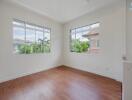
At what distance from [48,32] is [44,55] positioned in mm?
1308

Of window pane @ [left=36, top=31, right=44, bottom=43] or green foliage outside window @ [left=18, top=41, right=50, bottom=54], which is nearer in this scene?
green foliage outside window @ [left=18, top=41, right=50, bottom=54]

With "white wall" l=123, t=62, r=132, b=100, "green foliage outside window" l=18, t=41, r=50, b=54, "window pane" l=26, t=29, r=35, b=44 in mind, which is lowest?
"white wall" l=123, t=62, r=132, b=100

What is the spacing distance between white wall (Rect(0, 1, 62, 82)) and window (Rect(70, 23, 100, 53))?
149 cm

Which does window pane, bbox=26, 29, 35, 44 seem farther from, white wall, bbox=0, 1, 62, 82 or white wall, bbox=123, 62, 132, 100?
white wall, bbox=123, 62, 132, 100

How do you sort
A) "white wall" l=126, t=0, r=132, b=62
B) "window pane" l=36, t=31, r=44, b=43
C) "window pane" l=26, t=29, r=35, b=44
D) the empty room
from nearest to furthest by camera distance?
the empty room < "white wall" l=126, t=0, r=132, b=62 < "window pane" l=26, t=29, r=35, b=44 < "window pane" l=36, t=31, r=44, b=43

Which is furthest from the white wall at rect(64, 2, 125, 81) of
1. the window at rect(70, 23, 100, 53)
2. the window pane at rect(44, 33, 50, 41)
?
the window pane at rect(44, 33, 50, 41)

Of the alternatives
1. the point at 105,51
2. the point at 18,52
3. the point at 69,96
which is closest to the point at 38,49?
the point at 18,52

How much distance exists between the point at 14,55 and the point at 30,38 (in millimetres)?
1041

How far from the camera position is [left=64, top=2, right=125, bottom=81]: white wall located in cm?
290

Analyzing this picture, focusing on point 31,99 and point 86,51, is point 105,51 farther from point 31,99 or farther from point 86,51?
point 31,99

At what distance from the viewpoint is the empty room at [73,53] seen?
2.26 metres

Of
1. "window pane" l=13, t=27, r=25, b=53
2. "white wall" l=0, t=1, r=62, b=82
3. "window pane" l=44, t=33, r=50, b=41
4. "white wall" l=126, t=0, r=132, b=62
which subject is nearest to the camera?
"white wall" l=126, t=0, r=132, b=62

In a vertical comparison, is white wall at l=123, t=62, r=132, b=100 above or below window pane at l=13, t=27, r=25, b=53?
below

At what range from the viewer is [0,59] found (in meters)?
2.78
